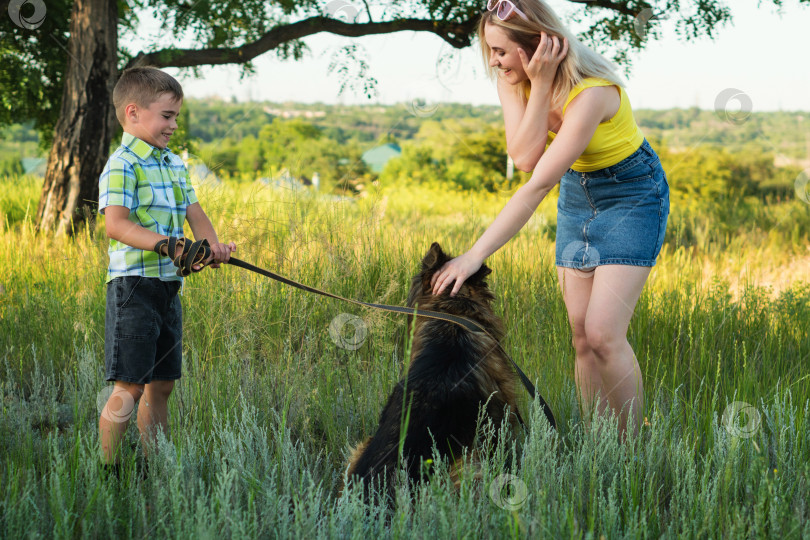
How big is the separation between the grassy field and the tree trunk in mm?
2175

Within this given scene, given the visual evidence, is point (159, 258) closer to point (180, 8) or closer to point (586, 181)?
point (586, 181)

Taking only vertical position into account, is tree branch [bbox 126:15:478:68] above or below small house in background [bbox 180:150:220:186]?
above

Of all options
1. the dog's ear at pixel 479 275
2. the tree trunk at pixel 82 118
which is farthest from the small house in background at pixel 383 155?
the dog's ear at pixel 479 275

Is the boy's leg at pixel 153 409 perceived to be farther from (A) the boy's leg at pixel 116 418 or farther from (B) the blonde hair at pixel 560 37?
(B) the blonde hair at pixel 560 37

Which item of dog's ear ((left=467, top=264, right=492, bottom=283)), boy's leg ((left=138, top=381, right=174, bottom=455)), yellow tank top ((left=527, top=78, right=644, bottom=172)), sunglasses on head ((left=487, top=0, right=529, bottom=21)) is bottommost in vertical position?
boy's leg ((left=138, top=381, right=174, bottom=455))

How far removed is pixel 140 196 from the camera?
2.71 metres

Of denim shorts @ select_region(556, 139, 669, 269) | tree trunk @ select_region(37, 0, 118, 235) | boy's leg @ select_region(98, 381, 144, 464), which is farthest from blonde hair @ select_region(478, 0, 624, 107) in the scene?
tree trunk @ select_region(37, 0, 118, 235)

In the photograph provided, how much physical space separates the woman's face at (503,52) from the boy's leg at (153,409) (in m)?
2.09

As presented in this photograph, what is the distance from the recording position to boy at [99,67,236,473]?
8.55ft

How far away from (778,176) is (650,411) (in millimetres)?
34554

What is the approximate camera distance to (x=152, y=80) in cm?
271

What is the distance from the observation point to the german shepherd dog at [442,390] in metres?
2.12

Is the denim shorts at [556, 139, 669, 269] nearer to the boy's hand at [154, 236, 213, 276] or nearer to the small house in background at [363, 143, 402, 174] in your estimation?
the boy's hand at [154, 236, 213, 276]

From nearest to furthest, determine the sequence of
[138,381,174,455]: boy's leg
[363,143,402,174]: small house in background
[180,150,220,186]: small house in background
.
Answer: [138,381,174,455]: boy's leg, [180,150,220,186]: small house in background, [363,143,402,174]: small house in background
